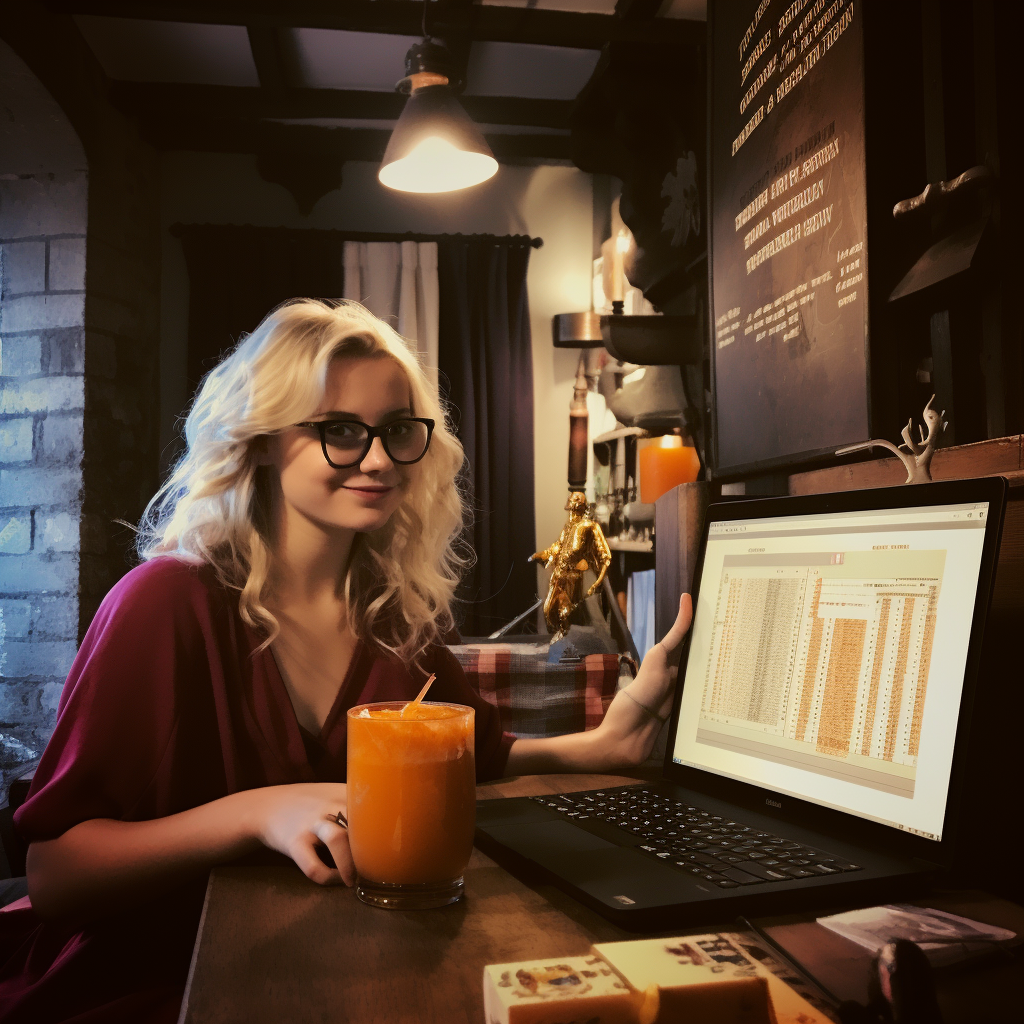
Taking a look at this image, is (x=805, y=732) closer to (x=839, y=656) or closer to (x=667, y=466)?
(x=839, y=656)

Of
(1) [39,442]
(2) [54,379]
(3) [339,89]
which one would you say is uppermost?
(3) [339,89]

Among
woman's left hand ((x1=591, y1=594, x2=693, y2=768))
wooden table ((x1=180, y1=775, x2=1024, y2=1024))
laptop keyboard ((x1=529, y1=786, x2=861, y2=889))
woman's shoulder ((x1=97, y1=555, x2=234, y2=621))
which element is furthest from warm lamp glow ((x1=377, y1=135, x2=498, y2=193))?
wooden table ((x1=180, y1=775, x2=1024, y2=1024))

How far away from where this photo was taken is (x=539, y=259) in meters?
4.18

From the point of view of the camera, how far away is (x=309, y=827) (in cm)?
69

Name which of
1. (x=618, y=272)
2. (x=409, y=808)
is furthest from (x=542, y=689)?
(x=618, y=272)

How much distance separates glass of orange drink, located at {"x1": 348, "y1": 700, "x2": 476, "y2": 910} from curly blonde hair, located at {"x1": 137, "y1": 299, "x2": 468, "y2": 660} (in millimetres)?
479

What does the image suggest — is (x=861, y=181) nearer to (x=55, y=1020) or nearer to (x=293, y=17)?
(x=55, y=1020)

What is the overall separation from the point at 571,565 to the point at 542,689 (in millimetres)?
459

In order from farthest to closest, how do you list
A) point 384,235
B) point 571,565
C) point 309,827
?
point 384,235 < point 571,565 < point 309,827

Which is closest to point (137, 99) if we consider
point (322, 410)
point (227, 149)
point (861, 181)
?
point (227, 149)

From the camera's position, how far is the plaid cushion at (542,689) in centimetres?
199

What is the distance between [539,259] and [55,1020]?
3.78 meters

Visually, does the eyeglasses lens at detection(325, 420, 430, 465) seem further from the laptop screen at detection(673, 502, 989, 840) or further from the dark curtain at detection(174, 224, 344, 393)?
the dark curtain at detection(174, 224, 344, 393)

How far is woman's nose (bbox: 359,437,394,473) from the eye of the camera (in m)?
1.12
